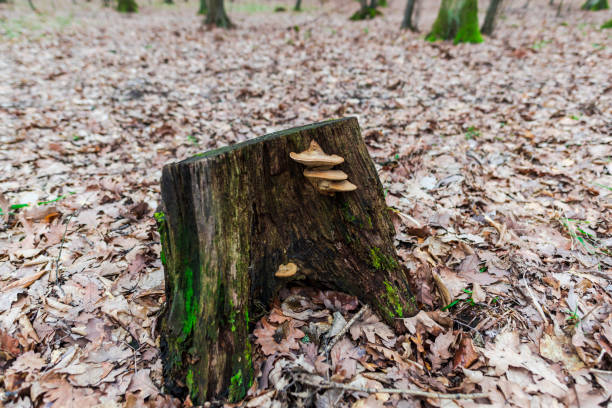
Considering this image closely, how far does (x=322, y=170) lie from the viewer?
6.42 feet

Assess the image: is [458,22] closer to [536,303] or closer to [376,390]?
[536,303]

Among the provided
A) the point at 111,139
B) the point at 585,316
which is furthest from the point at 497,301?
the point at 111,139

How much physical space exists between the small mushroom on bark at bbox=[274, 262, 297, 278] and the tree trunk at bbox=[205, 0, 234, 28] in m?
14.1

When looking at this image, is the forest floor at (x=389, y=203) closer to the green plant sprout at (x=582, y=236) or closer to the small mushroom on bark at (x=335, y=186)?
the green plant sprout at (x=582, y=236)

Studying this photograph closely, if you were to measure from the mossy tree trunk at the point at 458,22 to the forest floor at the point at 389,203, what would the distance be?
6.61 feet

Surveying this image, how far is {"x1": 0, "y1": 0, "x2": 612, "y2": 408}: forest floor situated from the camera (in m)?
1.95

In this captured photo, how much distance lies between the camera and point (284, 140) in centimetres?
191

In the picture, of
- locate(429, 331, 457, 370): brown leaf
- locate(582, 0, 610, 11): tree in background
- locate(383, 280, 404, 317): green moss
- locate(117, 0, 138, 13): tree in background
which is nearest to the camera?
locate(429, 331, 457, 370): brown leaf

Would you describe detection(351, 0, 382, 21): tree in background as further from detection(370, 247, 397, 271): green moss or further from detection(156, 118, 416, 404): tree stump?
detection(370, 247, 397, 271): green moss

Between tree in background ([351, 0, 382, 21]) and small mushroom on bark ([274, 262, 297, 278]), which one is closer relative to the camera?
small mushroom on bark ([274, 262, 297, 278])

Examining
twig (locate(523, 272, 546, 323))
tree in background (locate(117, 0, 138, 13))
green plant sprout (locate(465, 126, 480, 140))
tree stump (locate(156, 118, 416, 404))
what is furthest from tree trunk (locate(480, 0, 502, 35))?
tree in background (locate(117, 0, 138, 13))

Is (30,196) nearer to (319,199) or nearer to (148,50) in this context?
(319,199)

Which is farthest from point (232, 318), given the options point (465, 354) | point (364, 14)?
point (364, 14)

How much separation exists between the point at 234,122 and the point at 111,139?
2.12 meters
